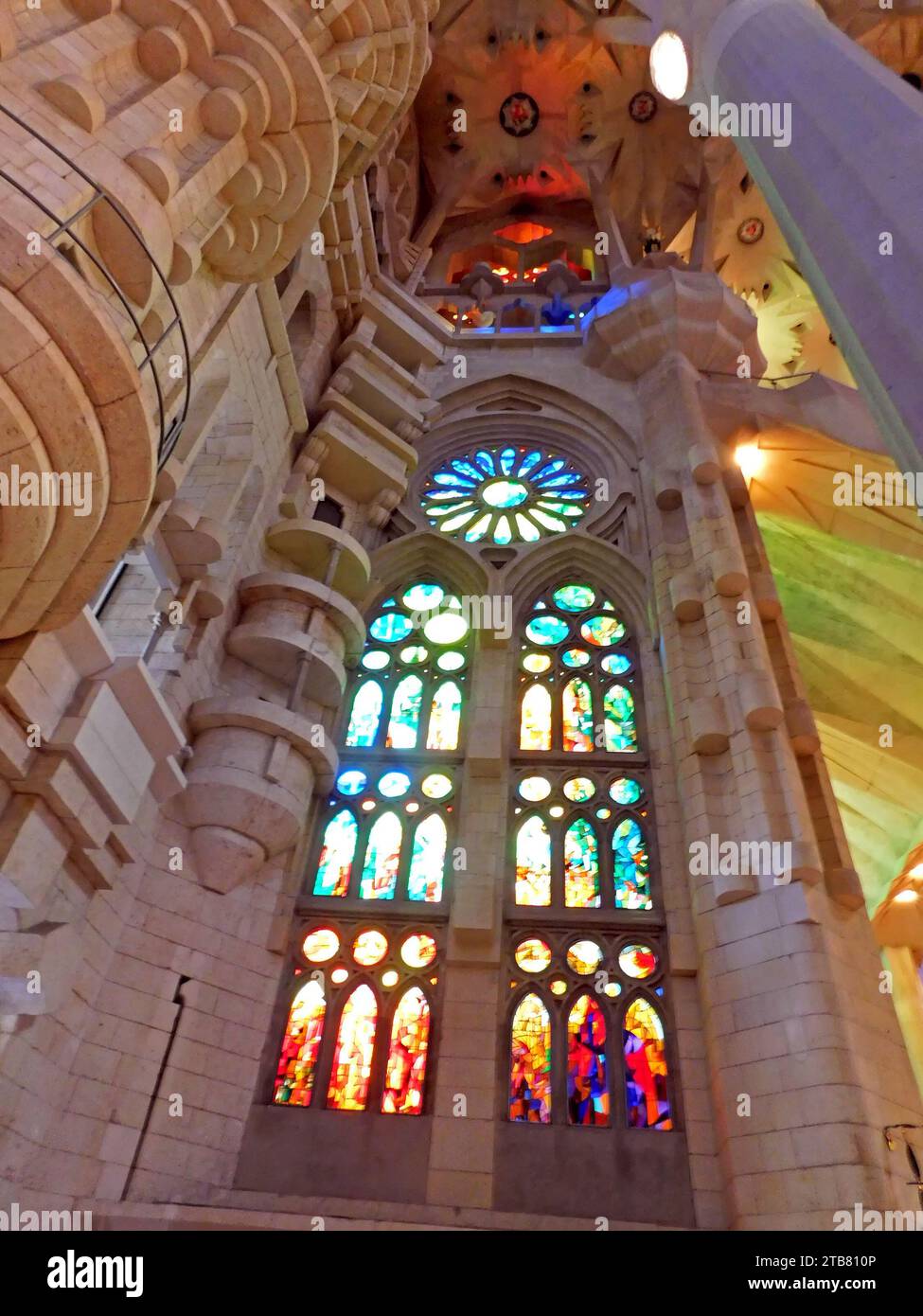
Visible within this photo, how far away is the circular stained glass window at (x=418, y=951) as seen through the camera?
8367mm

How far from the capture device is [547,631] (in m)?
11.5

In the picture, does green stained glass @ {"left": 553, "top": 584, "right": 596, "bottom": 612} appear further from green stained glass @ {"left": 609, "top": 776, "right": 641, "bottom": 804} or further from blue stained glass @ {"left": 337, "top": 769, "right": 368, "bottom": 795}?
blue stained glass @ {"left": 337, "top": 769, "right": 368, "bottom": 795}

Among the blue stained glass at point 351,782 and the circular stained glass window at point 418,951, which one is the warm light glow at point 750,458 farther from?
the circular stained glass window at point 418,951

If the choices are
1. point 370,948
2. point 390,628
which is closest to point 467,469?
point 390,628

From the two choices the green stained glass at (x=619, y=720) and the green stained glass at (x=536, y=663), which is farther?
the green stained glass at (x=536, y=663)

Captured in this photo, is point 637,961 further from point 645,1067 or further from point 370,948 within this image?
point 370,948

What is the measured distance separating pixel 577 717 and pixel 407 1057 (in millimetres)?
4269

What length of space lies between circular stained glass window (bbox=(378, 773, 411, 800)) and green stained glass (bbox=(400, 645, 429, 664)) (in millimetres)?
1787

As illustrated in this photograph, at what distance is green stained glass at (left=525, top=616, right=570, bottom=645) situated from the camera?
1131 cm

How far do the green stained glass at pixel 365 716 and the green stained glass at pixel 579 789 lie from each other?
2.31 m

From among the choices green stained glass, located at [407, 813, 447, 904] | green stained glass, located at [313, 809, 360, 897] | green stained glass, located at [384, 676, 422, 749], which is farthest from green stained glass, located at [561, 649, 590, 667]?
green stained glass, located at [313, 809, 360, 897]

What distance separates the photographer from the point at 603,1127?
7387 mm

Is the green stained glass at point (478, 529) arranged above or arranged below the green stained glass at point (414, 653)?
above

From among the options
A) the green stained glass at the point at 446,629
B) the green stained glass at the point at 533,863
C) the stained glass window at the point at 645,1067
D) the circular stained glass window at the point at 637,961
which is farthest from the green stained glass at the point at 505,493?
the stained glass window at the point at 645,1067
